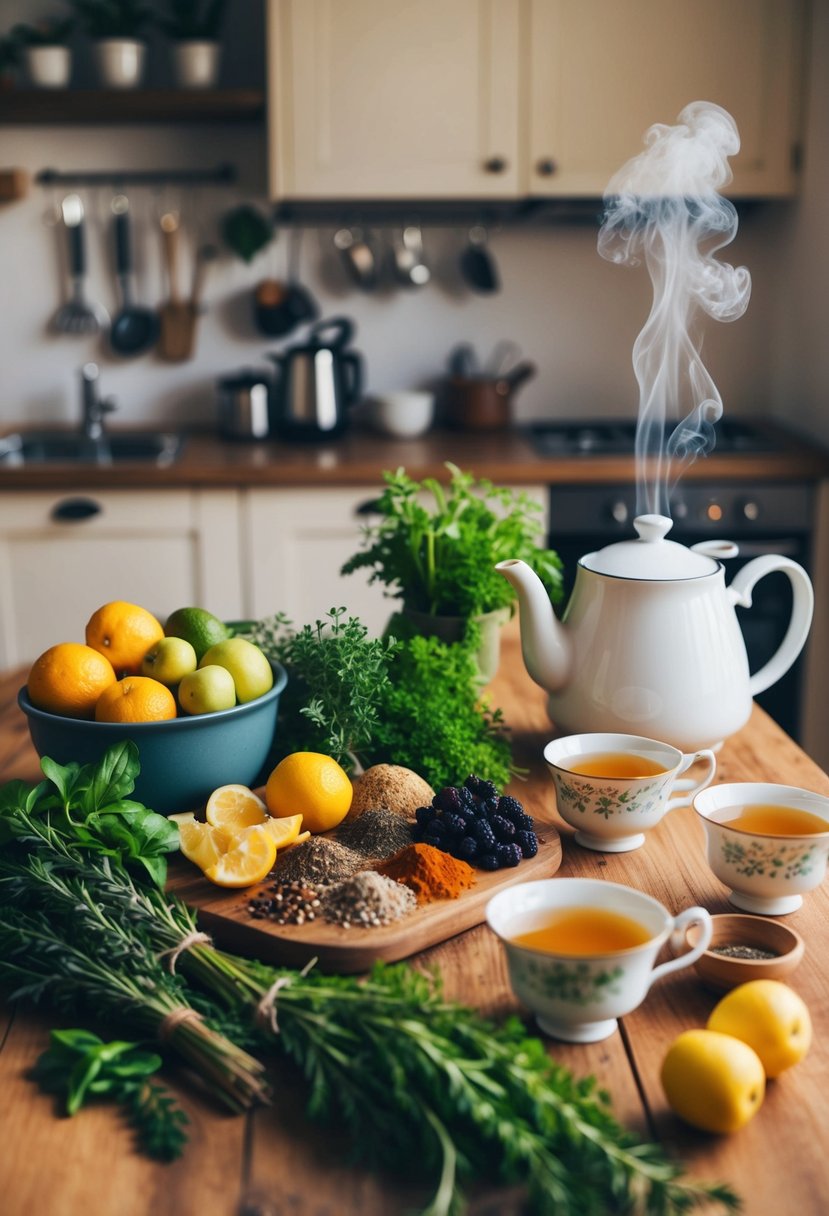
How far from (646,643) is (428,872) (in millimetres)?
393

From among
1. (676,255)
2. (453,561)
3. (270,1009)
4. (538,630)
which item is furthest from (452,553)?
(270,1009)

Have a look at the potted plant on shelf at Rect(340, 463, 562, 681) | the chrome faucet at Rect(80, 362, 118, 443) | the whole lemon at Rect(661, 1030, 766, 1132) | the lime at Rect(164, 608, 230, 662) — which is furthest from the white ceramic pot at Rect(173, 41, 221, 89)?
the whole lemon at Rect(661, 1030, 766, 1132)

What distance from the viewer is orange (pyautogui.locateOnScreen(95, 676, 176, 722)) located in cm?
115

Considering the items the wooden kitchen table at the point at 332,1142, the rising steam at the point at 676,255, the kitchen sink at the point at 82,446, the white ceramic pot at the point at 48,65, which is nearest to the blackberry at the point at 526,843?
the wooden kitchen table at the point at 332,1142

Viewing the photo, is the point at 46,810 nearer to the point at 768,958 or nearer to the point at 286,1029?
the point at 286,1029

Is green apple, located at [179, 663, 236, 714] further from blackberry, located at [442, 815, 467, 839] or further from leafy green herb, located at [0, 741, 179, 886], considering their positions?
blackberry, located at [442, 815, 467, 839]

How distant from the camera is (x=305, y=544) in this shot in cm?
282

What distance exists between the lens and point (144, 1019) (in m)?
0.87

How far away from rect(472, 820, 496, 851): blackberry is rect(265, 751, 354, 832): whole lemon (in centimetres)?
14

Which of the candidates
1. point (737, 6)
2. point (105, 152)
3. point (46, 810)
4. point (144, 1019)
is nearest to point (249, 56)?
point (105, 152)

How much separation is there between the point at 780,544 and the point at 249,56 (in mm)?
1931

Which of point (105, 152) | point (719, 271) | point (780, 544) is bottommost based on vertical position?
point (780, 544)

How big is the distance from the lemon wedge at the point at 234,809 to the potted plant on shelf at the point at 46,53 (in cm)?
245

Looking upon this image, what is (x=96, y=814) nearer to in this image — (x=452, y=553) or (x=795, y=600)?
(x=452, y=553)
